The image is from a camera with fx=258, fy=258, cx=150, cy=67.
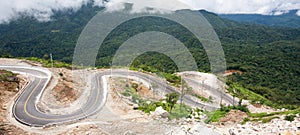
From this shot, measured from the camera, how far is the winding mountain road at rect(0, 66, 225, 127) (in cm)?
2622

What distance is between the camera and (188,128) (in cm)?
2234

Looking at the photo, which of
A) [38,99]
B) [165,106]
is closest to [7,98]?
[38,99]

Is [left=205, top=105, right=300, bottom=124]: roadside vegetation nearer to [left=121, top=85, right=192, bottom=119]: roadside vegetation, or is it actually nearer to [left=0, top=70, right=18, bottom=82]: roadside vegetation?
[left=121, top=85, right=192, bottom=119]: roadside vegetation

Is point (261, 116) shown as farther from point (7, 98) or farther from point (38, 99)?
point (7, 98)

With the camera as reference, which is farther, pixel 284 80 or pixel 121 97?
pixel 284 80

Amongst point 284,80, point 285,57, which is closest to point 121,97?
point 284,80

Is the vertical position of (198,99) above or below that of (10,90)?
below

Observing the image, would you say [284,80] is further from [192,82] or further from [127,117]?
[127,117]

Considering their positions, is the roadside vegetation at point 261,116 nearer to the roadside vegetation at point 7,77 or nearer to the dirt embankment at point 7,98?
the dirt embankment at point 7,98

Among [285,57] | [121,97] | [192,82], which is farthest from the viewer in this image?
[285,57]

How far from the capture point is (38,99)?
31.4 m

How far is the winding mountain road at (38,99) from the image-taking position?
2622 centimetres

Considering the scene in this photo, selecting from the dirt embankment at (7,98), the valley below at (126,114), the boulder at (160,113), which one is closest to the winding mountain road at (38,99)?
the valley below at (126,114)

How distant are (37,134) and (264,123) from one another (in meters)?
20.3
